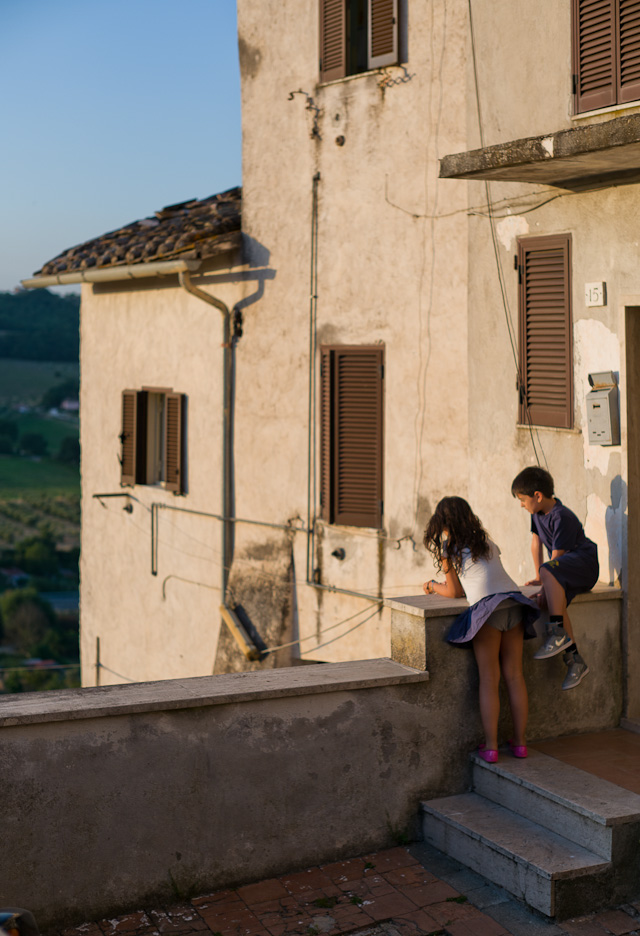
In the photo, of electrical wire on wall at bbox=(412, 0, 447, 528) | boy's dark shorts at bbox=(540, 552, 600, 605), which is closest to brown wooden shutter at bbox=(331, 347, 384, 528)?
electrical wire on wall at bbox=(412, 0, 447, 528)

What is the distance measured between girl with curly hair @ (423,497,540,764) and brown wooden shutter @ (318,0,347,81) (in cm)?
623

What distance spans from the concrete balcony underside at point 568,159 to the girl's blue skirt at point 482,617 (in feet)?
8.47

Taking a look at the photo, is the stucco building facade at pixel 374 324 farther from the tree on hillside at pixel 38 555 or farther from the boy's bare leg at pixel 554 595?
the tree on hillside at pixel 38 555

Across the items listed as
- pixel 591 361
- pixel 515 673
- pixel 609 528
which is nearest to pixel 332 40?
pixel 591 361

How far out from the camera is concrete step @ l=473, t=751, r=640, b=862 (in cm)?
503

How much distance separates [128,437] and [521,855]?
9.94m

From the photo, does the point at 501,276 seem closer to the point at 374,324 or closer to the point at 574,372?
the point at 574,372

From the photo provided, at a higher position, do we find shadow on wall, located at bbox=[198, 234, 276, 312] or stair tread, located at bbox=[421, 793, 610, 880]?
shadow on wall, located at bbox=[198, 234, 276, 312]

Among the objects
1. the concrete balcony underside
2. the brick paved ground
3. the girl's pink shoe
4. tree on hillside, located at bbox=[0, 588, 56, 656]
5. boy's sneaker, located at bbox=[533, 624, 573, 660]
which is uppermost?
the concrete balcony underside

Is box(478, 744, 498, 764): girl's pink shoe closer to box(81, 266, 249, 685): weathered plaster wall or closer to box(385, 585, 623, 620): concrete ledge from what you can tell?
box(385, 585, 623, 620): concrete ledge

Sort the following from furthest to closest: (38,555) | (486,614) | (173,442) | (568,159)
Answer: (38,555), (173,442), (568,159), (486,614)

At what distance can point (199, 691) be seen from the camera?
17.3 feet

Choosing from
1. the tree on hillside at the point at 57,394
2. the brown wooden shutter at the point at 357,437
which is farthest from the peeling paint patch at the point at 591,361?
the tree on hillside at the point at 57,394

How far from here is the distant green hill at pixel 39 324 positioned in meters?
66.4
